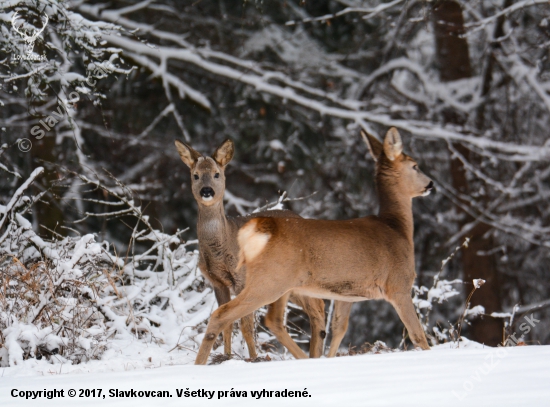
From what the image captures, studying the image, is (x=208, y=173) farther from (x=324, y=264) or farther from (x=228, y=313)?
(x=228, y=313)

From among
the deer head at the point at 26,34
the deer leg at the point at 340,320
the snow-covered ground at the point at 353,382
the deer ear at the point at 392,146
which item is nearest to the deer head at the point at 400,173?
the deer ear at the point at 392,146

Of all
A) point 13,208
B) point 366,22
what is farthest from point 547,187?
point 13,208

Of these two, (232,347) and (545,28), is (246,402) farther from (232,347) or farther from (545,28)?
(545,28)

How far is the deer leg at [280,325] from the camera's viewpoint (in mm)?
6352

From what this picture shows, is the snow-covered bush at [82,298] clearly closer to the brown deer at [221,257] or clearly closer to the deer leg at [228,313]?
the brown deer at [221,257]

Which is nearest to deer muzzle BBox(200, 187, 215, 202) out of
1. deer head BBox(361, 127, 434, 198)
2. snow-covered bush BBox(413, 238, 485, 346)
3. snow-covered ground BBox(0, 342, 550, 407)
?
deer head BBox(361, 127, 434, 198)

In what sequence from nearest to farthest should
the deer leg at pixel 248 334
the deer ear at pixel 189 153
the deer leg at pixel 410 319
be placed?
the deer leg at pixel 410 319 < the deer leg at pixel 248 334 < the deer ear at pixel 189 153

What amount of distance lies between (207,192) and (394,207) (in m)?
1.58

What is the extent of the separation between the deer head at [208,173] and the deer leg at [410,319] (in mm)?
1615

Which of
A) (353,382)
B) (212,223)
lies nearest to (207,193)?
(212,223)

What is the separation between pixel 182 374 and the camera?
394cm

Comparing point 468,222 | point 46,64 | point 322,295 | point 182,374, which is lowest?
point 468,222

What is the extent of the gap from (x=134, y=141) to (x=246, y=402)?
33.9 feet

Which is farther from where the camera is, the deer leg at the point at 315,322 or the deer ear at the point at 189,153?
the deer ear at the point at 189,153
